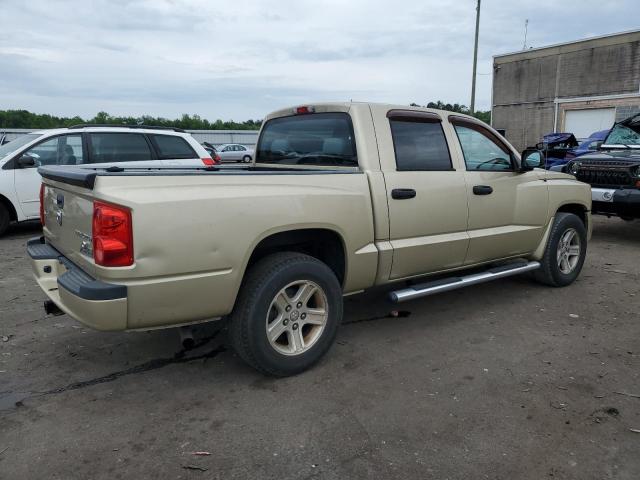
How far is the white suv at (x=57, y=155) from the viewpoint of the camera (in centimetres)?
799

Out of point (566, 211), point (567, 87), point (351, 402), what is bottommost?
point (351, 402)

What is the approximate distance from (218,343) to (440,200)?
6.77 feet

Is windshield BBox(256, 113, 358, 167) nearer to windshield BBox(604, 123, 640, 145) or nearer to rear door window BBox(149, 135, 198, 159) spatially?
rear door window BBox(149, 135, 198, 159)

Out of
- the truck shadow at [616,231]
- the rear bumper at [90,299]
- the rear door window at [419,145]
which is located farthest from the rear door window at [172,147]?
the truck shadow at [616,231]

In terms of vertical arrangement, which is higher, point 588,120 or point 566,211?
point 588,120

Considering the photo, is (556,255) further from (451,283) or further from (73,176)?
(73,176)

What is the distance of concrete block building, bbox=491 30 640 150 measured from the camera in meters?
21.6

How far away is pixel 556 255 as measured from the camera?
17.6 ft

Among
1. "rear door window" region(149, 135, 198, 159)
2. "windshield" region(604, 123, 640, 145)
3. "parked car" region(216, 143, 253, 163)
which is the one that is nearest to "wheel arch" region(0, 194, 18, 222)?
"rear door window" region(149, 135, 198, 159)

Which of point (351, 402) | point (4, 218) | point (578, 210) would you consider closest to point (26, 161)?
point (4, 218)

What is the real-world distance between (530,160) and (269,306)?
303 centimetres

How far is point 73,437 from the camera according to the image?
2.78m

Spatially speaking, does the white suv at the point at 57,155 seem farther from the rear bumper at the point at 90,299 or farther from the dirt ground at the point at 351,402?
the rear bumper at the point at 90,299

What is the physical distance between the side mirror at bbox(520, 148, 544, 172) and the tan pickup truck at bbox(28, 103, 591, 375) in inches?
2.2
